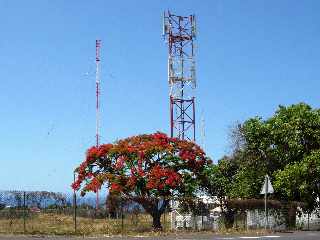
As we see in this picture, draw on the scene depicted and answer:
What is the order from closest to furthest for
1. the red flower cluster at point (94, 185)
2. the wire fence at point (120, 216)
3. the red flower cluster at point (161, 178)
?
the wire fence at point (120, 216) → the red flower cluster at point (161, 178) → the red flower cluster at point (94, 185)

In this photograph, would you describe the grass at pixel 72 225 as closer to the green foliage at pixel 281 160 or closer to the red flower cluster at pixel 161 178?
the red flower cluster at pixel 161 178

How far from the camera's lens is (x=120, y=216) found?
3225 centimetres

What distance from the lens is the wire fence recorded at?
31.1 metres

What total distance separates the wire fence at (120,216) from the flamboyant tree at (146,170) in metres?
0.58

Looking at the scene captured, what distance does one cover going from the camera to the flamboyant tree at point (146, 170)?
31.8 meters

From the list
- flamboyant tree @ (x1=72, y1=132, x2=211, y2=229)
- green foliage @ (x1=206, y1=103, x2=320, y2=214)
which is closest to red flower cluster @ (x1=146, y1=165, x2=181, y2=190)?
flamboyant tree @ (x1=72, y1=132, x2=211, y2=229)

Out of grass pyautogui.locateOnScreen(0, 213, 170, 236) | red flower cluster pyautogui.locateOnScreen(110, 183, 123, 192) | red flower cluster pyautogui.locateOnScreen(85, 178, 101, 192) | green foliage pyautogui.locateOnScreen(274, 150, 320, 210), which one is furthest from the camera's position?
green foliage pyautogui.locateOnScreen(274, 150, 320, 210)

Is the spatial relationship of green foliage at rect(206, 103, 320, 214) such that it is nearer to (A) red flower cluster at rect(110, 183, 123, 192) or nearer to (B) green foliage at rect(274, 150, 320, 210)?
(B) green foliage at rect(274, 150, 320, 210)

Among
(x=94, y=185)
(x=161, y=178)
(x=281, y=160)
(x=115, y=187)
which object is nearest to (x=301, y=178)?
(x=281, y=160)

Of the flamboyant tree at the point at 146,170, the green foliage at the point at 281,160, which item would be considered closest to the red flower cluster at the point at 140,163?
the flamboyant tree at the point at 146,170

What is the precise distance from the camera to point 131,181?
31.6 meters

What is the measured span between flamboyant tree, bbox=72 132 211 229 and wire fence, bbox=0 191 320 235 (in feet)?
1.91

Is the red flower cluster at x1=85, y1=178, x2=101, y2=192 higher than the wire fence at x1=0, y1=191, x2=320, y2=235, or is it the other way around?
the red flower cluster at x1=85, y1=178, x2=101, y2=192

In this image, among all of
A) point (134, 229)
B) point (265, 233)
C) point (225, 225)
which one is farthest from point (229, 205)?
point (134, 229)
